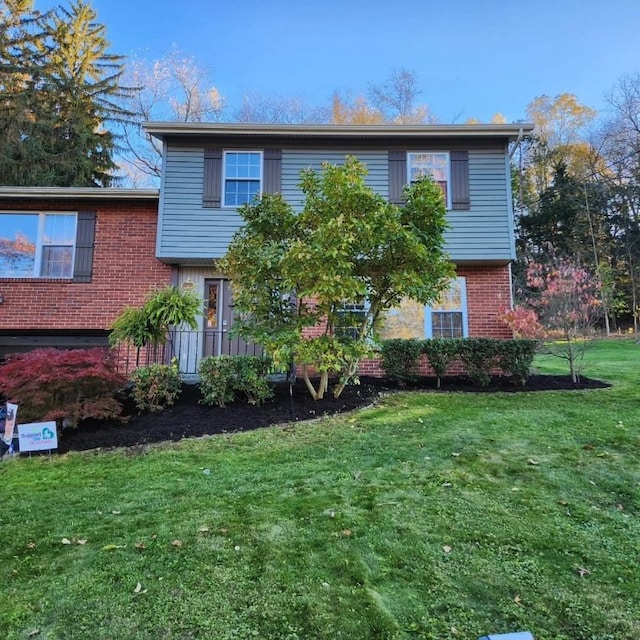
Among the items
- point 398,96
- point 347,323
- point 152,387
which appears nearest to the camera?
point 152,387

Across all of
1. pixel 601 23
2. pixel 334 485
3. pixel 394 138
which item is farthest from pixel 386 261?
pixel 601 23

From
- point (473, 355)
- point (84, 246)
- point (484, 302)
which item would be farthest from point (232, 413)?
point (484, 302)

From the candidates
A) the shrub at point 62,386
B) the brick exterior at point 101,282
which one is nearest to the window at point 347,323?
the shrub at point 62,386

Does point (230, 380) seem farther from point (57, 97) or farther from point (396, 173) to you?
point (57, 97)

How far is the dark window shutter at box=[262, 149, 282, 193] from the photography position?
9.23m

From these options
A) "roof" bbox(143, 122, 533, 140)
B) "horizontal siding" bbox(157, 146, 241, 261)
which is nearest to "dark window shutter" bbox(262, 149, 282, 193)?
"roof" bbox(143, 122, 533, 140)

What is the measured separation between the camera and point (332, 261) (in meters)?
5.83

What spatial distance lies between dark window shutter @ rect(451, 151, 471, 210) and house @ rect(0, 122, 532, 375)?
0.8 inches

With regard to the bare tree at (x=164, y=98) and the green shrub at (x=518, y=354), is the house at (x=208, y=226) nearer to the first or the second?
the green shrub at (x=518, y=354)

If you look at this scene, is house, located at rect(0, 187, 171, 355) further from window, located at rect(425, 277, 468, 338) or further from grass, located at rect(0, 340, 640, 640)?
window, located at rect(425, 277, 468, 338)

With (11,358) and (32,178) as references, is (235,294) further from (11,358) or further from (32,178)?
(32,178)

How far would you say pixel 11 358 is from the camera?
6039mm

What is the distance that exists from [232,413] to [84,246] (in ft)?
18.3

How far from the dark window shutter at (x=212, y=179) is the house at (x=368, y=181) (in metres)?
0.02
